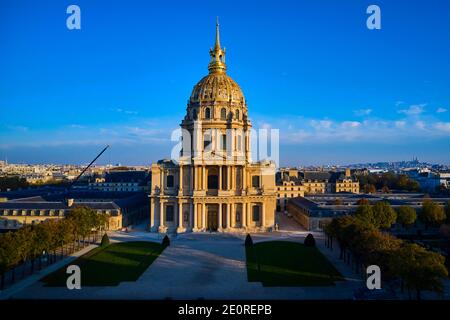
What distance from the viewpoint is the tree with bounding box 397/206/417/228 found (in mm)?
61969

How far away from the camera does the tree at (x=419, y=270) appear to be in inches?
1115

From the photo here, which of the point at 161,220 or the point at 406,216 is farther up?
the point at 406,216

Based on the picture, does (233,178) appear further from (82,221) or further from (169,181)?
(82,221)

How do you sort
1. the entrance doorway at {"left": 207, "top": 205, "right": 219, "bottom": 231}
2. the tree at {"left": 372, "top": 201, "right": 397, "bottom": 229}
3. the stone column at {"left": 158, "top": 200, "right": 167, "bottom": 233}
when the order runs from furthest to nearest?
the entrance doorway at {"left": 207, "top": 205, "right": 219, "bottom": 231}, the stone column at {"left": 158, "top": 200, "right": 167, "bottom": 233}, the tree at {"left": 372, "top": 201, "right": 397, "bottom": 229}

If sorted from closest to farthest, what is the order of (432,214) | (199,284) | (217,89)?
(199,284) < (432,214) < (217,89)

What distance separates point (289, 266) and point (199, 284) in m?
11.4

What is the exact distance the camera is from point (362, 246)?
38.6 metres

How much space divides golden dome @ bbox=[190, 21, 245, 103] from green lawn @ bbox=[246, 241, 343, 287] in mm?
31741

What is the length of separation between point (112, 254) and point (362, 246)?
29.2m

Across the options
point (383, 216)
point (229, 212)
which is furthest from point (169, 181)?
point (383, 216)

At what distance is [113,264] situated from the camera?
146ft

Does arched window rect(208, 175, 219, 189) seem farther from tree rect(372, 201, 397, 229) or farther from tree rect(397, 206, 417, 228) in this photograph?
tree rect(397, 206, 417, 228)

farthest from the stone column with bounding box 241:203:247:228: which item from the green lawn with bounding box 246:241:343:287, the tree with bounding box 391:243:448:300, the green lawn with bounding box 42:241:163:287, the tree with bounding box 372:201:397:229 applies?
the tree with bounding box 391:243:448:300
